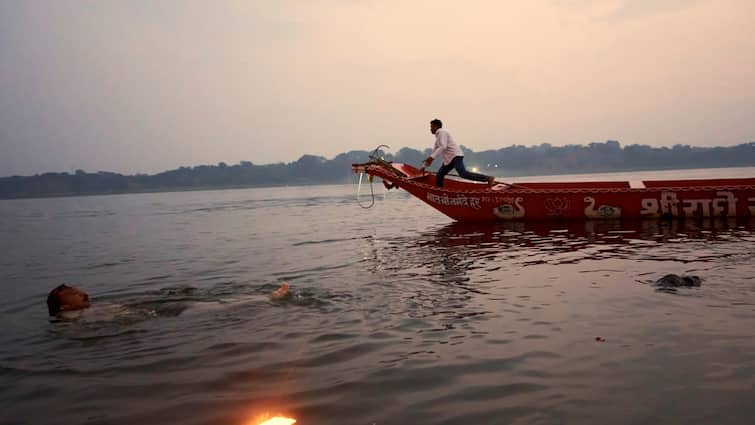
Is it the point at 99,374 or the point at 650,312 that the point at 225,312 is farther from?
the point at 650,312

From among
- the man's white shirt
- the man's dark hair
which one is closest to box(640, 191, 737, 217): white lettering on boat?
the man's white shirt

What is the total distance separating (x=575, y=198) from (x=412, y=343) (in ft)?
38.5

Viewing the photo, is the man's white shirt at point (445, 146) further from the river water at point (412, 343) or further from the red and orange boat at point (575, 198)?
the river water at point (412, 343)

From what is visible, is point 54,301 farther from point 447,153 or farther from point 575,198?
point 575,198

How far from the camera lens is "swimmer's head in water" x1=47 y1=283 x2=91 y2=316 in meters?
7.02

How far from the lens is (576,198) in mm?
15289

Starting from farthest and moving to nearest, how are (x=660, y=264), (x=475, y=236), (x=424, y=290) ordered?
(x=475, y=236)
(x=660, y=264)
(x=424, y=290)

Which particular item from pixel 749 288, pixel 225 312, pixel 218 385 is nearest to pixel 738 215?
pixel 749 288

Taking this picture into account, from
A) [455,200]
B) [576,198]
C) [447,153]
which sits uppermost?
[447,153]

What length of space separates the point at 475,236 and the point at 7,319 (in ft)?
33.0

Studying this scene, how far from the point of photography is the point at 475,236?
13562 mm

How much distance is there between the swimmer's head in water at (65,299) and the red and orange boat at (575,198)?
35.6ft

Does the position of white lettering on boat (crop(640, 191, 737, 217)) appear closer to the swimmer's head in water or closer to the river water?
the river water

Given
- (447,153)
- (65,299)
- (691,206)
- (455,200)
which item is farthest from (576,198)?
(65,299)
